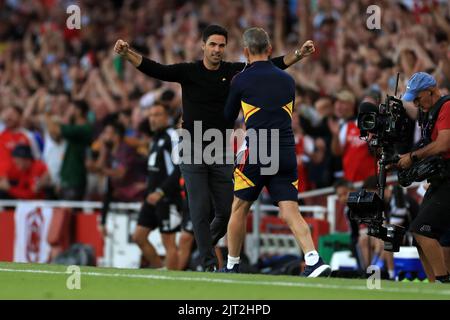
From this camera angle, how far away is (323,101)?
59.3 ft

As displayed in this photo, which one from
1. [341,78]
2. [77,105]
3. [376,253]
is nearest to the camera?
[376,253]

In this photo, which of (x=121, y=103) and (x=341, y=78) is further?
(x=121, y=103)

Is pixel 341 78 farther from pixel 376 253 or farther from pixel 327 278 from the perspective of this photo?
pixel 327 278

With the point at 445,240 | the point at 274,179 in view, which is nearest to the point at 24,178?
the point at 274,179

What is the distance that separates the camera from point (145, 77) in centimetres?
2255

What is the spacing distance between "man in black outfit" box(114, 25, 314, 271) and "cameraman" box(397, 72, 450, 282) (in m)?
1.46

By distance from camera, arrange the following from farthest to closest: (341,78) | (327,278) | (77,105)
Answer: (77,105) → (341,78) → (327,278)

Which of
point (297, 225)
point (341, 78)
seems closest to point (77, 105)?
point (341, 78)

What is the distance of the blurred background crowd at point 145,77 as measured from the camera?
17.6 meters

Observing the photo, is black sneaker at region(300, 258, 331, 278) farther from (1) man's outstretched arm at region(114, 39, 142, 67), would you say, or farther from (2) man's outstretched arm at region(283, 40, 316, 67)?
(1) man's outstretched arm at region(114, 39, 142, 67)

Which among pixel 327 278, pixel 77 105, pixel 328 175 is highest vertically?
pixel 77 105

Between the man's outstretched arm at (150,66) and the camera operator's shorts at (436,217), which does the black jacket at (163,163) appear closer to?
the man's outstretched arm at (150,66)

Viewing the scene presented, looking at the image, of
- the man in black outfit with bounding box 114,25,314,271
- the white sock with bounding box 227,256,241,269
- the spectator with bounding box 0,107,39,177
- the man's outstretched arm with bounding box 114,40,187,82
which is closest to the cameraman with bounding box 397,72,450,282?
the man in black outfit with bounding box 114,25,314,271

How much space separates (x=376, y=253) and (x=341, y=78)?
439 centimetres
